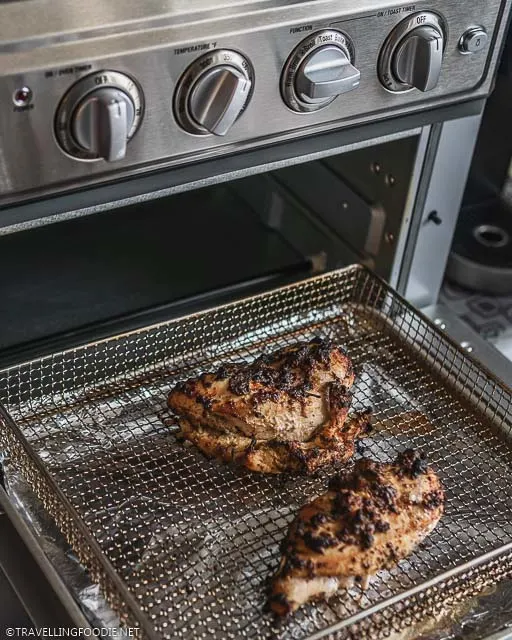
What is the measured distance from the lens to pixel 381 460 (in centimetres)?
124

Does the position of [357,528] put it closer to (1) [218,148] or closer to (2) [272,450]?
(2) [272,450]

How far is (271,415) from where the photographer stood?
117 centimetres

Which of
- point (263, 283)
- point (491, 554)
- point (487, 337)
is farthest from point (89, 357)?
point (487, 337)

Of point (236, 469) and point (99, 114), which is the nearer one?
point (99, 114)

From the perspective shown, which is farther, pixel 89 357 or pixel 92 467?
pixel 89 357

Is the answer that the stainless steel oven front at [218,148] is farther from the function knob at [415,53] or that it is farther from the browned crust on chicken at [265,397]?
the browned crust on chicken at [265,397]

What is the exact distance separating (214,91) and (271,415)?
396mm

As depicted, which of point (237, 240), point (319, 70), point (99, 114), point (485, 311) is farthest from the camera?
point (485, 311)

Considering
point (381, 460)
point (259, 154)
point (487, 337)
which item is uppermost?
point (259, 154)

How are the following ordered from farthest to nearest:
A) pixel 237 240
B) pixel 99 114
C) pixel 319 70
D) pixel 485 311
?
pixel 485 311 → pixel 237 240 → pixel 319 70 → pixel 99 114

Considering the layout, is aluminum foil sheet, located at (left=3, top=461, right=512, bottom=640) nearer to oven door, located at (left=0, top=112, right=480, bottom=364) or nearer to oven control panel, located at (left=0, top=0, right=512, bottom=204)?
oven door, located at (left=0, top=112, right=480, bottom=364)

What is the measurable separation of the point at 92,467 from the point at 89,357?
0.58 ft

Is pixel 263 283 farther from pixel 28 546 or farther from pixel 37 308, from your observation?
pixel 28 546

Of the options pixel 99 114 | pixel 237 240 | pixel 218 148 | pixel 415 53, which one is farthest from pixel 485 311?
pixel 99 114
